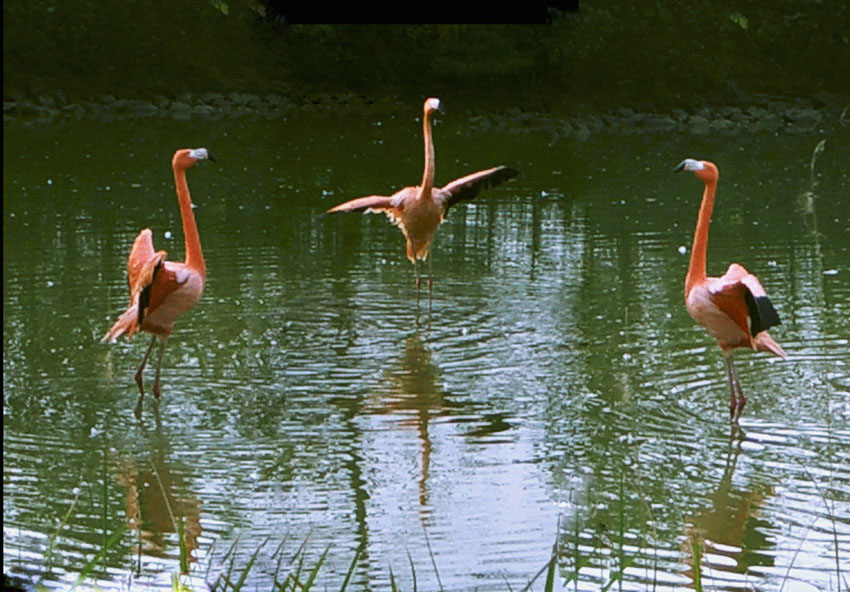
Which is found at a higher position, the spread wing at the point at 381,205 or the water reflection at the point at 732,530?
the spread wing at the point at 381,205

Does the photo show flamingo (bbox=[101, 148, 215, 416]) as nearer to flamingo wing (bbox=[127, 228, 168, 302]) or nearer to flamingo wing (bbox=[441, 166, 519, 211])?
flamingo wing (bbox=[127, 228, 168, 302])

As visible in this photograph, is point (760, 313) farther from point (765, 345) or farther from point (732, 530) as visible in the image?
point (732, 530)

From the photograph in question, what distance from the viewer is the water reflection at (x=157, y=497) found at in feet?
12.9

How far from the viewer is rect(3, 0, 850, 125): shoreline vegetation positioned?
18078 millimetres

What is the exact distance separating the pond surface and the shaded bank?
7635 millimetres

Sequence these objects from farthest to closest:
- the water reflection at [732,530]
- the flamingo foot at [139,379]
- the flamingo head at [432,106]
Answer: the flamingo head at [432,106], the flamingo foot at [139,379], the water reflection at [732,530]

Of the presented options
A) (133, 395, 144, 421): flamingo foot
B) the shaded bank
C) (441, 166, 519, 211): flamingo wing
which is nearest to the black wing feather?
(133, 395, 144, 421): flamingo foot

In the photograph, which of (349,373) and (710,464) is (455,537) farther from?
(349,373)

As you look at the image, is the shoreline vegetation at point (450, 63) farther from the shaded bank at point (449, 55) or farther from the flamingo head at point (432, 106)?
the flamingo head at point (432, 106)

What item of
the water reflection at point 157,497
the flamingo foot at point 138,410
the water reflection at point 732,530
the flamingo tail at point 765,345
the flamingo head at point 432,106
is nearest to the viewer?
the water reflection at point 732,530

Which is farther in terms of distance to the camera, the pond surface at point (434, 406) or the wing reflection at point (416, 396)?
the wing reflection at point (416, 396)

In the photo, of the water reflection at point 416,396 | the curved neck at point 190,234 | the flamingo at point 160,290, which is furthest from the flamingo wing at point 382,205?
the flamingo at point 160,290

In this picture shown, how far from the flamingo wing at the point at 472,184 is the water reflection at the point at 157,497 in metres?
3.18

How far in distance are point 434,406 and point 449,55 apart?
1436 centimetres
